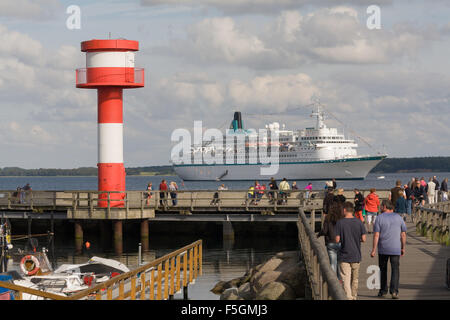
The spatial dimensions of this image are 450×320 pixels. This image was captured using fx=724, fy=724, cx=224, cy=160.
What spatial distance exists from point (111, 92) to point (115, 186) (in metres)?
4.04

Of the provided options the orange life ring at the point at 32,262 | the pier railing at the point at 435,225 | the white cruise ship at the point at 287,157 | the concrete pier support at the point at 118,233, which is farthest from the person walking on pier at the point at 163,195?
the white cruise ship at the point at 287,157

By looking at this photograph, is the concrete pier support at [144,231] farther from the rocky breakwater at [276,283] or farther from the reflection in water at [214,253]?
the rocky breakwater at [276,283]

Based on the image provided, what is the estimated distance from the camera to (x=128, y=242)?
31891 millimetres

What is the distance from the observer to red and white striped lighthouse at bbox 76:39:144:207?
2919cm

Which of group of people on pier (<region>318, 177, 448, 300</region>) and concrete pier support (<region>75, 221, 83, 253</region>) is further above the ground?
group of people on pier (<region>318, 177, 448, 300</region>)

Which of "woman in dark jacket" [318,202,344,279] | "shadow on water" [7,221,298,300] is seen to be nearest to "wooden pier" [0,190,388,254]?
"shadow on water" [7,221,298,300]

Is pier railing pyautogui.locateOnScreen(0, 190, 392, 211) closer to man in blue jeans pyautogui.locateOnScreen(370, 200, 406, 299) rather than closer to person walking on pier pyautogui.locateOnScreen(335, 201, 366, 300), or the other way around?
man in blue jeans pyautogui.locateOnScreen(370, 200, 406, 299)

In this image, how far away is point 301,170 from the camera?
131875 mm

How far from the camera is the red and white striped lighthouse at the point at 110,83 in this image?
29.2 metres

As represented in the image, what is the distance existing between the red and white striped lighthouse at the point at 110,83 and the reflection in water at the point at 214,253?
2.76m

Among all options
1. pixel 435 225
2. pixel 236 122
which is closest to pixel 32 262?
pixel 435 225

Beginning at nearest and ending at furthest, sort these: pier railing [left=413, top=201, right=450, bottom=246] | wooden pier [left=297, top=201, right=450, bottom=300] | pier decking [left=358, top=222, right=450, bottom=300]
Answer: wooden pier [left=297, top=201, right=450, bottom=300]
pier decking [left=358, top=222, right=450, bottom=300]
pier railing [left=413, top=201, right=450, bottom=246]
